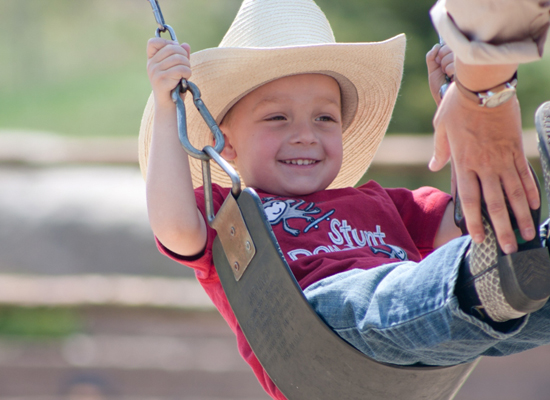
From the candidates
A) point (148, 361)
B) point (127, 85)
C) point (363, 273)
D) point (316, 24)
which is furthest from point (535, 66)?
point (127, 85)

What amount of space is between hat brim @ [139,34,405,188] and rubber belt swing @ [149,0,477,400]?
0.39 meters

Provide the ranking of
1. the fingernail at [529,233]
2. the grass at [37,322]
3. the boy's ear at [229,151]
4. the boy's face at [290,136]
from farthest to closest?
the grass at [37,322] → the boy's ear at [229,151] → the boy's face at [290,136] → the fingernail at [529,233]

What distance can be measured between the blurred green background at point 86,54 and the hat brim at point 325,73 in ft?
13.5

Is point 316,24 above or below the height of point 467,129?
above

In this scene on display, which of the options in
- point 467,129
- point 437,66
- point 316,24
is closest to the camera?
point 467,129

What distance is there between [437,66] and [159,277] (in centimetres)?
318

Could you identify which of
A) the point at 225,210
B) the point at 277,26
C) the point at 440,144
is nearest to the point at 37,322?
the point at 277,26

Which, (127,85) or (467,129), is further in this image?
(127,85)

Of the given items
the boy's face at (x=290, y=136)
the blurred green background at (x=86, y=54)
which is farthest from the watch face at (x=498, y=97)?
the blurred green background at (x=86, y=54)

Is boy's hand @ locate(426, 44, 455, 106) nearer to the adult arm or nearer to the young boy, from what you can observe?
the young boy

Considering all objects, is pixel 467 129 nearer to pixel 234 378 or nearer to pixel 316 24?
pixel 316 24

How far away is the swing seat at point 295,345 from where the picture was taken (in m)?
1.24

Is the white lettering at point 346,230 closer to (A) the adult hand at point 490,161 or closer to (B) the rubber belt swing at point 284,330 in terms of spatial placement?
(B) the rubber belt swing at point 284,330

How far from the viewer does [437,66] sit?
1.64 m
